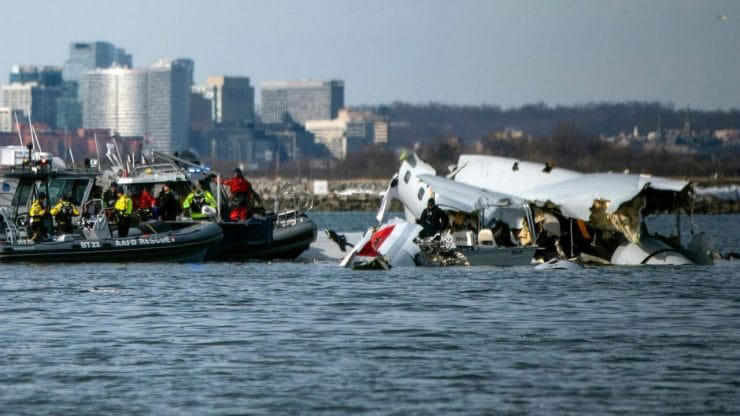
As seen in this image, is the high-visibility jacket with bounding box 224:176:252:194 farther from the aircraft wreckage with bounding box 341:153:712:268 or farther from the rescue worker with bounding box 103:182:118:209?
the aircraft wreckage with bounding box 341:153:712:268

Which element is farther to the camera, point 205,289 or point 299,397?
point 205,289

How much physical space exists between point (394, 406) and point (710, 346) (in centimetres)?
705

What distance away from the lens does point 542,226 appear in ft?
134

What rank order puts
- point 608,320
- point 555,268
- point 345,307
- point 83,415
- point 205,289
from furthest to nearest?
point 555,268, point 205,289, point 345,307, point 608,320, point 83,415

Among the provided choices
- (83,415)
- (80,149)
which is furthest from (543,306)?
(80,149)

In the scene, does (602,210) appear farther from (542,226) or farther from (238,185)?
(238,185)

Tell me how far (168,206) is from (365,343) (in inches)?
715

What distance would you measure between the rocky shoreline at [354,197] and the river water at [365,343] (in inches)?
3368

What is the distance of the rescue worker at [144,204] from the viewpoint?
40.9 meters

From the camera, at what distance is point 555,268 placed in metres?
39.2

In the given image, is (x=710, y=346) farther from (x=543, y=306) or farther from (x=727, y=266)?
(x=727, y=266)

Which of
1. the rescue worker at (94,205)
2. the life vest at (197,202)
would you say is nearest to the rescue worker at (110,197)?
the rescue worker at (94,205)

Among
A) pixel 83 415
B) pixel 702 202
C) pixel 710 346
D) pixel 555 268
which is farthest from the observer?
pixel 702 202

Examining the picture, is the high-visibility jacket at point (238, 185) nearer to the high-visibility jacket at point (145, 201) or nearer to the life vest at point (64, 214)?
the high-visibility jacket at point (145, 201)
